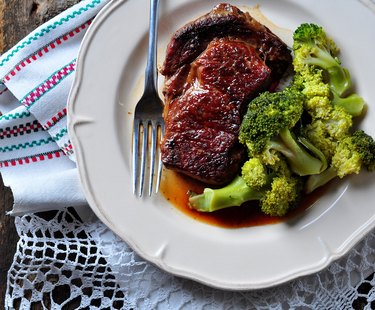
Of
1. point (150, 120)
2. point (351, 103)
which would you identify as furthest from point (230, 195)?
point (351, 103)

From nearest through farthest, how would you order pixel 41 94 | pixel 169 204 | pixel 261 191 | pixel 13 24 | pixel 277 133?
pixel 277 133 → pixel 261 191 → pixel 169 204 → pixel 41 94 → pixel 13 24

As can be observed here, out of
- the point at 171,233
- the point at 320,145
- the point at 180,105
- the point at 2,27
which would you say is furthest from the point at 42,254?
the point at 320,145

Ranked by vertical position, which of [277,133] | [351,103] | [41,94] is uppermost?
[351,103]

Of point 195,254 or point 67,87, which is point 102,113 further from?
point 195,254

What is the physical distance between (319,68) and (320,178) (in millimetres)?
709

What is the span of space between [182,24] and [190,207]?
4.20 ft

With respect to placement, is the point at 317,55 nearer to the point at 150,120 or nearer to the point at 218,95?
the point at 218,95

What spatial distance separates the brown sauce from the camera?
12.5ft

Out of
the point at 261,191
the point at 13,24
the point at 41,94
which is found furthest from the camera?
the point at 13,24

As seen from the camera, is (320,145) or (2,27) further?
(2,27)

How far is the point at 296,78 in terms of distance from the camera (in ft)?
12.5

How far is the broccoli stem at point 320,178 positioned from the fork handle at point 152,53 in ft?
3.88

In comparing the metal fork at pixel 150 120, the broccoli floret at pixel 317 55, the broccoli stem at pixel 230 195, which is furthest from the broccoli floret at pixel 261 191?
the broccoli floret at pixel 317 55

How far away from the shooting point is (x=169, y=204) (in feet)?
12.7
